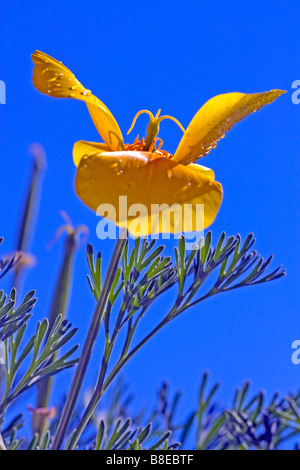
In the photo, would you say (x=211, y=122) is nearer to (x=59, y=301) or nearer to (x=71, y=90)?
(x=71, y=90)

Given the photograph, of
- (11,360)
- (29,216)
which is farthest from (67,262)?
(29,216)

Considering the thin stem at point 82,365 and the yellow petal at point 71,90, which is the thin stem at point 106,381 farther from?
the yellow petal at point 71,90

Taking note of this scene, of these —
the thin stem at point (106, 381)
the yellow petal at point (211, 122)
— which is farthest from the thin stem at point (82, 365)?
the yellow petal at point (211, 122)

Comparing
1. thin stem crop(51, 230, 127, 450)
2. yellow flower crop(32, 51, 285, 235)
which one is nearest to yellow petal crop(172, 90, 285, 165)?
yellow flower crop(32, 51, 285, 235)

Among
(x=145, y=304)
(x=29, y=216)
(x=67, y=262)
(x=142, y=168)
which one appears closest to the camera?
(x=142, y=168)

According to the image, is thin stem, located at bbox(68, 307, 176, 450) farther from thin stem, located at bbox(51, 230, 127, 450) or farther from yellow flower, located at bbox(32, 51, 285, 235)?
yellow flower, located at bbox(32, 51, 285, 235)

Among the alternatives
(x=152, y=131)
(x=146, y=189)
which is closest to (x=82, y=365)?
(x=146, y=189)
